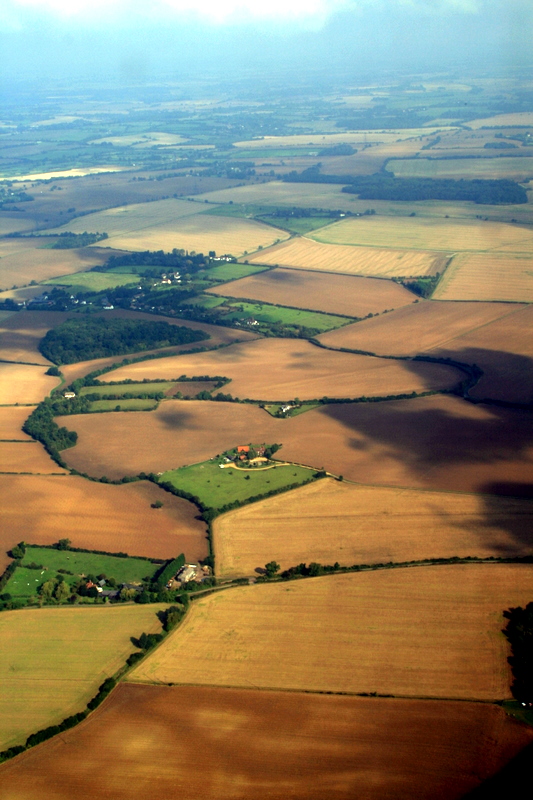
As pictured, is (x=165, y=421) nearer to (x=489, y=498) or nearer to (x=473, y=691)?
(x=489, y=498)

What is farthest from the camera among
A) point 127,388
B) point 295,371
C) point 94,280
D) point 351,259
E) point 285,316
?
point 94,280

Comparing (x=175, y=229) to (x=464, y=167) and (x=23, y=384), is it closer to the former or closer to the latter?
(x=23, y=384)

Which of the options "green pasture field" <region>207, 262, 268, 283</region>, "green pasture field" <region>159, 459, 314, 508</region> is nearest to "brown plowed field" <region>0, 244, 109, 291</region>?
"green pasture field" <region>207, 262, 268, 283</region>

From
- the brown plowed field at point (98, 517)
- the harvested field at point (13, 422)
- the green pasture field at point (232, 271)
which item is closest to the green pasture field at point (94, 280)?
the green pasture field at point (232, 271)

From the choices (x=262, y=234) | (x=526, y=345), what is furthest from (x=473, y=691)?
(x=262, y=234)

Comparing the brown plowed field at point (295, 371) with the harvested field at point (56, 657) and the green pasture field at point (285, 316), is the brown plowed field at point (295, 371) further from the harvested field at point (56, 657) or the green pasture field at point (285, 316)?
the harvested field at point (56, 657)

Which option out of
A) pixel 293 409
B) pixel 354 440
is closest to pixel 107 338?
pixel 293 409

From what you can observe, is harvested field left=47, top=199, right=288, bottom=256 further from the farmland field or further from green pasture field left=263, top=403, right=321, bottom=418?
green pasture field left=263, top=403, right=321, bottom=418
